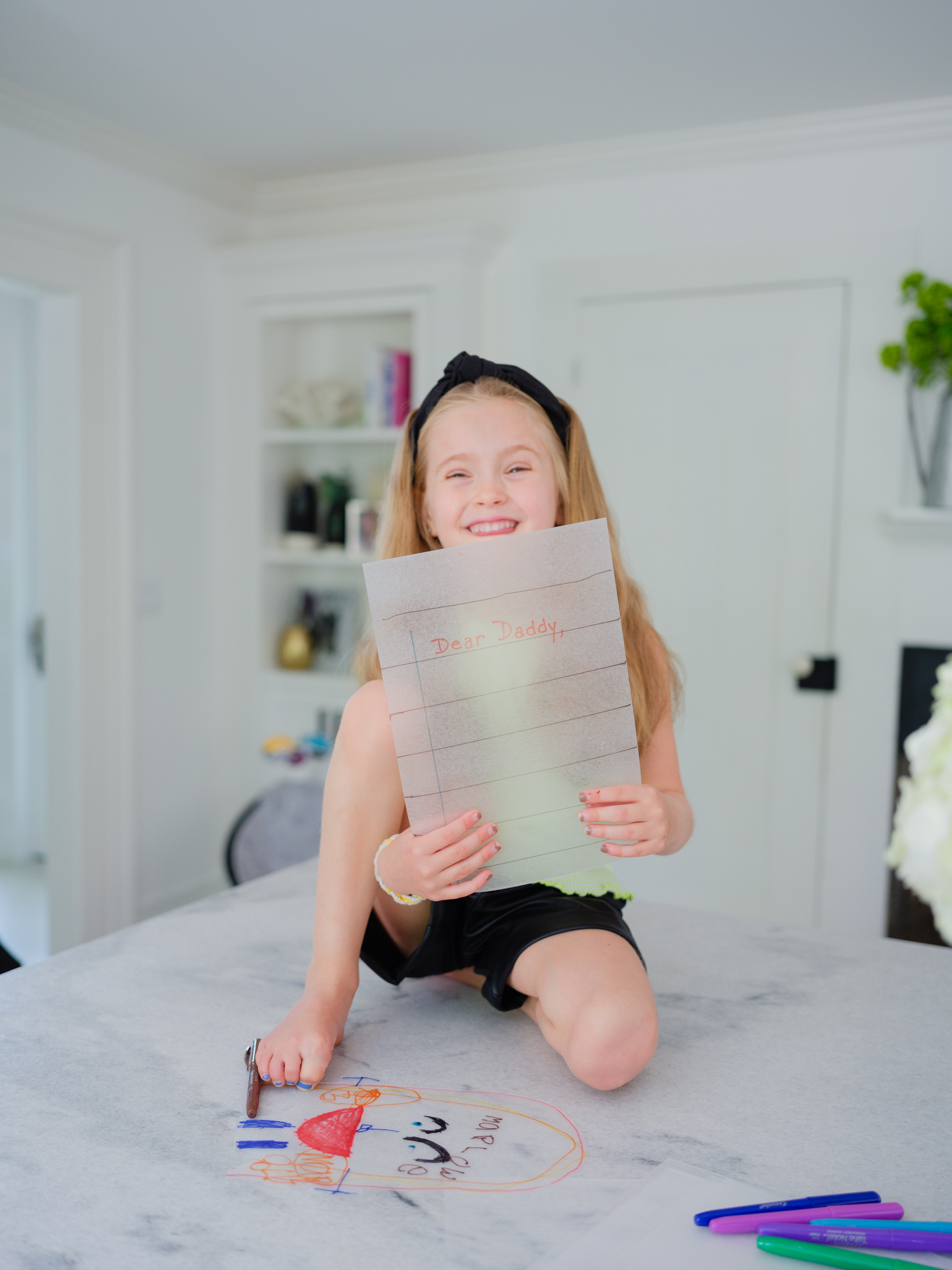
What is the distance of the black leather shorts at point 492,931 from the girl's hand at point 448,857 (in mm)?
162

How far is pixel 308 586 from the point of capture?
3369 mm

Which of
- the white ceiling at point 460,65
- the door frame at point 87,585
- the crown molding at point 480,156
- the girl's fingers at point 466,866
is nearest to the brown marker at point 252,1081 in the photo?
the girl's fingers at point 466,866

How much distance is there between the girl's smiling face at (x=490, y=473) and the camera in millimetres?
1230

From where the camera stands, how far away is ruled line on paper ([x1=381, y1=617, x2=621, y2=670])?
1.03 meters

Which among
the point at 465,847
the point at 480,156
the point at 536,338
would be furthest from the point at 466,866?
the point at 480,156

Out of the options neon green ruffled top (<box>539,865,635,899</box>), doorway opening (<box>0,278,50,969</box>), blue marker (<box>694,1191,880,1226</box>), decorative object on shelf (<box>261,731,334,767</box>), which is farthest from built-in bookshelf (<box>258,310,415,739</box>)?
blue marker (<box>694,1191,880,1226</box>)

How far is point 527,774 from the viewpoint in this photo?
106cm

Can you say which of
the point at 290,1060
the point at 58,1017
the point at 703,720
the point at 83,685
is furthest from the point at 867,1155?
the point at 83,685

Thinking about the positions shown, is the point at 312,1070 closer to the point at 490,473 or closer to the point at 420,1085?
the point at 420,1085

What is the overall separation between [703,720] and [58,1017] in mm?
1946

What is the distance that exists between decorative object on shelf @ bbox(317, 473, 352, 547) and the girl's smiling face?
6.41 feet

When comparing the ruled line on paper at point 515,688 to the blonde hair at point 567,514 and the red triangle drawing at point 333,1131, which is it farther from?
the red triangle drawing at point 333,1131

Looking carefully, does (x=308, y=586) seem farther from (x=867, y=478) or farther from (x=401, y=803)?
(x=401, y=803)

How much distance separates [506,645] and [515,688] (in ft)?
0.15
